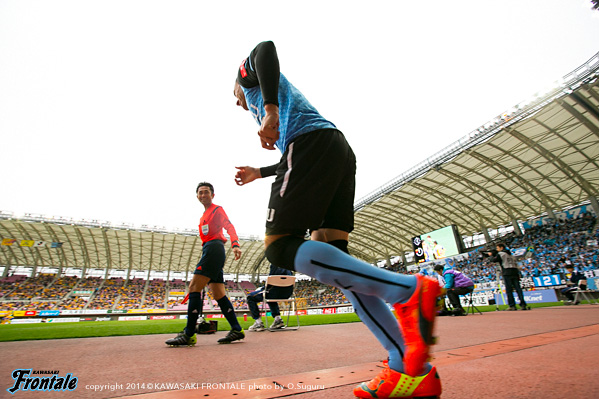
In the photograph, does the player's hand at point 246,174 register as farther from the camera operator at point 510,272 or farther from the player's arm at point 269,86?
the camera operator at point 510,272

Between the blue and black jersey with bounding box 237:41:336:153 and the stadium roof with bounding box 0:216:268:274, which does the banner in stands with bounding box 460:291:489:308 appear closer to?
the blue and black jersey with bounding box 237:41:336:153

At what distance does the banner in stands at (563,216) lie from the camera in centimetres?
2380

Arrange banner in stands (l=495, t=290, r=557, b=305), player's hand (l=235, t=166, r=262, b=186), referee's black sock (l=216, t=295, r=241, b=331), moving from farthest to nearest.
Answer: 1. banner in stands (l=495, t=290, r=557, b=305)
2. referee's black sock (l=216, t=295, r=241, b=331)
3. player's hand (l=235, t=166, r=262, b=186)

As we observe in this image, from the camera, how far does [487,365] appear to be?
153 centimetres

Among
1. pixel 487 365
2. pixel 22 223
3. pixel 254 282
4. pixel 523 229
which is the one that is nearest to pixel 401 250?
pixel 523 229

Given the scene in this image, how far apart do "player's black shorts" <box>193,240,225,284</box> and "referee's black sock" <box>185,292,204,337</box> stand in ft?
0.78

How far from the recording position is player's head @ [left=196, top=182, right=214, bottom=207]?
12.4 feet

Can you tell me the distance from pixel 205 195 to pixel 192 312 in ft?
4.67

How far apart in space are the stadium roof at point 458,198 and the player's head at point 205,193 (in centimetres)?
1796

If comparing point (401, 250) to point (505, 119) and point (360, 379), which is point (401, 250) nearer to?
point (505, 119)

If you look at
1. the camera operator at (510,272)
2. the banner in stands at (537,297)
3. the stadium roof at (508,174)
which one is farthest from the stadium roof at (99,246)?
the camera operator at (510,272)

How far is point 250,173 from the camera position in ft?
6.13

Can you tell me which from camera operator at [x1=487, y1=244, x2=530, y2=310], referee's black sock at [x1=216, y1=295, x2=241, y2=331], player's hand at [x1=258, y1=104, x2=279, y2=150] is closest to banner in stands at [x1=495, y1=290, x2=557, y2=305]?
camera operator at [x1=487, y1=244, x2=530, y2=310]

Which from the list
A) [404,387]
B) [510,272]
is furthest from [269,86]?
[510,272]
